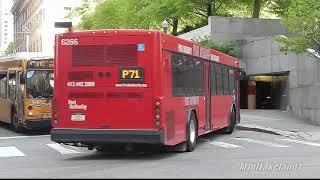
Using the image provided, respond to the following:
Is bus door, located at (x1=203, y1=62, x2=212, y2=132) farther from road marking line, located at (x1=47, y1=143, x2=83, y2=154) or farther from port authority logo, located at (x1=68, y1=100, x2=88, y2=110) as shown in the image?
port authority logo, located at (x1=68, y1=100, x2=88, y2=110)

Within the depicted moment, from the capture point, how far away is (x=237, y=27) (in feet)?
127

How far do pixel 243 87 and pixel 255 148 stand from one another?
2234cm

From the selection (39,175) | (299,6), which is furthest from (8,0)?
(39,175)

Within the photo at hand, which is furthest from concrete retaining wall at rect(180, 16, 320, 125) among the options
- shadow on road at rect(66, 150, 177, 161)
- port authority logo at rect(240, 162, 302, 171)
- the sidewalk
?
port authority logo at rect(240, 162, 302, 171)

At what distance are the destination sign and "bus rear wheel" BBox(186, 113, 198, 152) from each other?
7.49m

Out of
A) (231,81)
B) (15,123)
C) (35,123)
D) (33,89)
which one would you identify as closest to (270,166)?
(231,81)

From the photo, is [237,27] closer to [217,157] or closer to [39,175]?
[217,157]

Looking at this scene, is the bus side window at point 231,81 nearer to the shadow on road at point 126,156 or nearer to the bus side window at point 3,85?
the shadow on road at point 126,156

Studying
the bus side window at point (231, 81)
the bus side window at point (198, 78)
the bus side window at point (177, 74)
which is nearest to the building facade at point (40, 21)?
the bus side window at point (231, 81)

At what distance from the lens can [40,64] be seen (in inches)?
832

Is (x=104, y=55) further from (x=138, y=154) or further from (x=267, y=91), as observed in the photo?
(x=267, y=91)

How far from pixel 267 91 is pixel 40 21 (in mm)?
65491

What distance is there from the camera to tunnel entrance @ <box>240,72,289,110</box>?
3650cm

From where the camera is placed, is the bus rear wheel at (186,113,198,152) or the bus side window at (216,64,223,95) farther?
the bus side window at (216,64,223,95)
